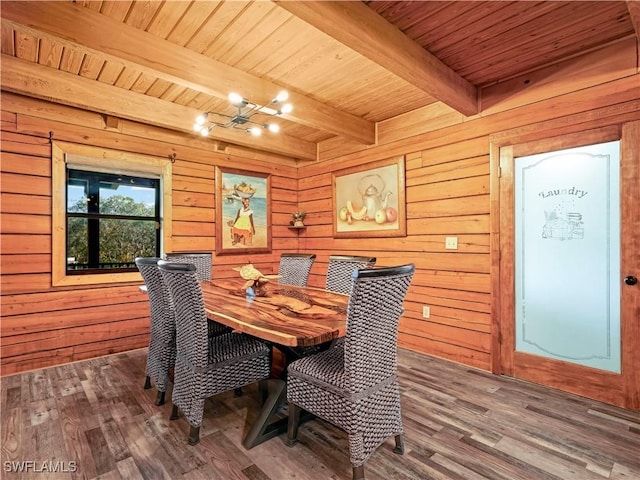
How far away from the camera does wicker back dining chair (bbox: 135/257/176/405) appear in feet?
7.35

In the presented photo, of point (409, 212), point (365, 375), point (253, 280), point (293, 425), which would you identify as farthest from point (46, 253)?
point (409, 212)

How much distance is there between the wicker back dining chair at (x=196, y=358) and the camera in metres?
1.83

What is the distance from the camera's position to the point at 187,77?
233cm

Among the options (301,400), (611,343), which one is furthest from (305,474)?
(611,343)

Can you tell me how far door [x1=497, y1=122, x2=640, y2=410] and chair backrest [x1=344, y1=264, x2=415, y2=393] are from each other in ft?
5.63

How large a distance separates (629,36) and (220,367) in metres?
3.44

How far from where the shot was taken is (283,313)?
1.88 m

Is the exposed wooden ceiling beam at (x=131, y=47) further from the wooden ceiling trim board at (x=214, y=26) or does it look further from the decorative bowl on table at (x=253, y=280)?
the decorative bowl on table at (x=253, y=280)

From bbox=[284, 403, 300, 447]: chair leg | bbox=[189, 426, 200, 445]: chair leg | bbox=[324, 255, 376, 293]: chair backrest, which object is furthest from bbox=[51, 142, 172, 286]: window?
bbox=[284, 403, 300, 447]: chair leg

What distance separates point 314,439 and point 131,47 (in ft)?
8.75

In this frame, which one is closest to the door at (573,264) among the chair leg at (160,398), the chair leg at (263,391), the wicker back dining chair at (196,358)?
the chair leg at (263,391)

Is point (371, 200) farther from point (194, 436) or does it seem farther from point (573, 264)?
point (194, 436)

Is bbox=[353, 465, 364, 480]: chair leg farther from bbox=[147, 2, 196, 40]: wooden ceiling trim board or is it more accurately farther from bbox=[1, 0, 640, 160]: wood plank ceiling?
bbox=[147, 2, 196, 40]: wooden ceiling trim board

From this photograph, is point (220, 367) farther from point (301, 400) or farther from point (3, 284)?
point (3, 284)
